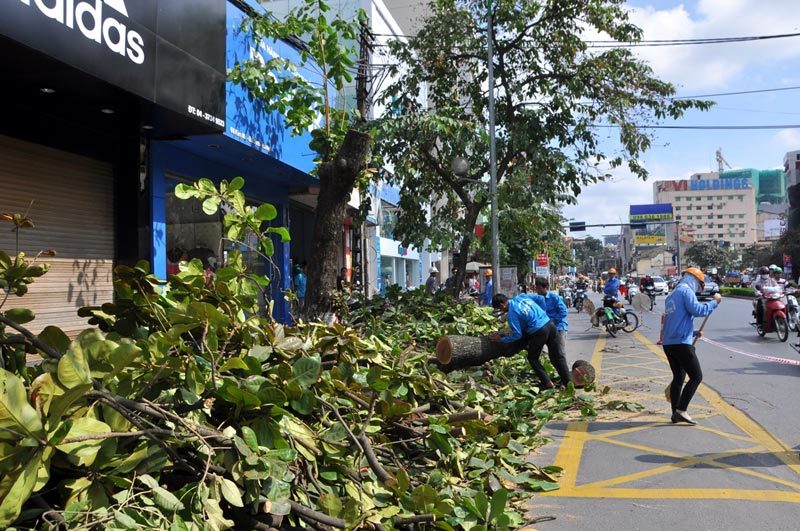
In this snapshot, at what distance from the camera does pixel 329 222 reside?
686 cm

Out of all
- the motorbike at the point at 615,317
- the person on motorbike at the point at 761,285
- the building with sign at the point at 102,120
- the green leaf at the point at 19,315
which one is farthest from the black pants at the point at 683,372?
the motorbike at the point at 615,317

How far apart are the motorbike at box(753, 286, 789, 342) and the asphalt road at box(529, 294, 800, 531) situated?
3.82 meters

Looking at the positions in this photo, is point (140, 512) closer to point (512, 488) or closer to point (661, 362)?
point (512, 488)

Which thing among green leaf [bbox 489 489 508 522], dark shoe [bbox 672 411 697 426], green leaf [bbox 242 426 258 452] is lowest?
dark shoe [bbox 672 411 697 426]

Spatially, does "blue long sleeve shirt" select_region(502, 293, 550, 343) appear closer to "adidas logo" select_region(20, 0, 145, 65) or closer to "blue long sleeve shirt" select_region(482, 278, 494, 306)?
"adidas logo" select_region(20, 0, 145, 65)

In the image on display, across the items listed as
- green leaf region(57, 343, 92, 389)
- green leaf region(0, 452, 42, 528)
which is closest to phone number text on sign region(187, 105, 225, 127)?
green leaf region(57, 343, 92, 389)

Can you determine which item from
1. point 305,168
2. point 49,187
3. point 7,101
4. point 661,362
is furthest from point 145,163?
point 661,362

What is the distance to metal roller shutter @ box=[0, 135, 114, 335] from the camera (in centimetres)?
650

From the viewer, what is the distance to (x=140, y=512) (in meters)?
2.44

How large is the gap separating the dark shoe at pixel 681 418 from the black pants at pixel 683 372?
6 centimetres

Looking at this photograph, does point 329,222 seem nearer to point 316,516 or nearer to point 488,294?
point 316,516

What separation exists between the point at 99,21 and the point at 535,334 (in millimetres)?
5662

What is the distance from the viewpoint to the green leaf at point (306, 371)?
322cm

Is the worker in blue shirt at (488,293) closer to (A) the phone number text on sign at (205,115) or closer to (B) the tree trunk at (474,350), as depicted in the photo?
(B) the tree trunk at (474,350)
